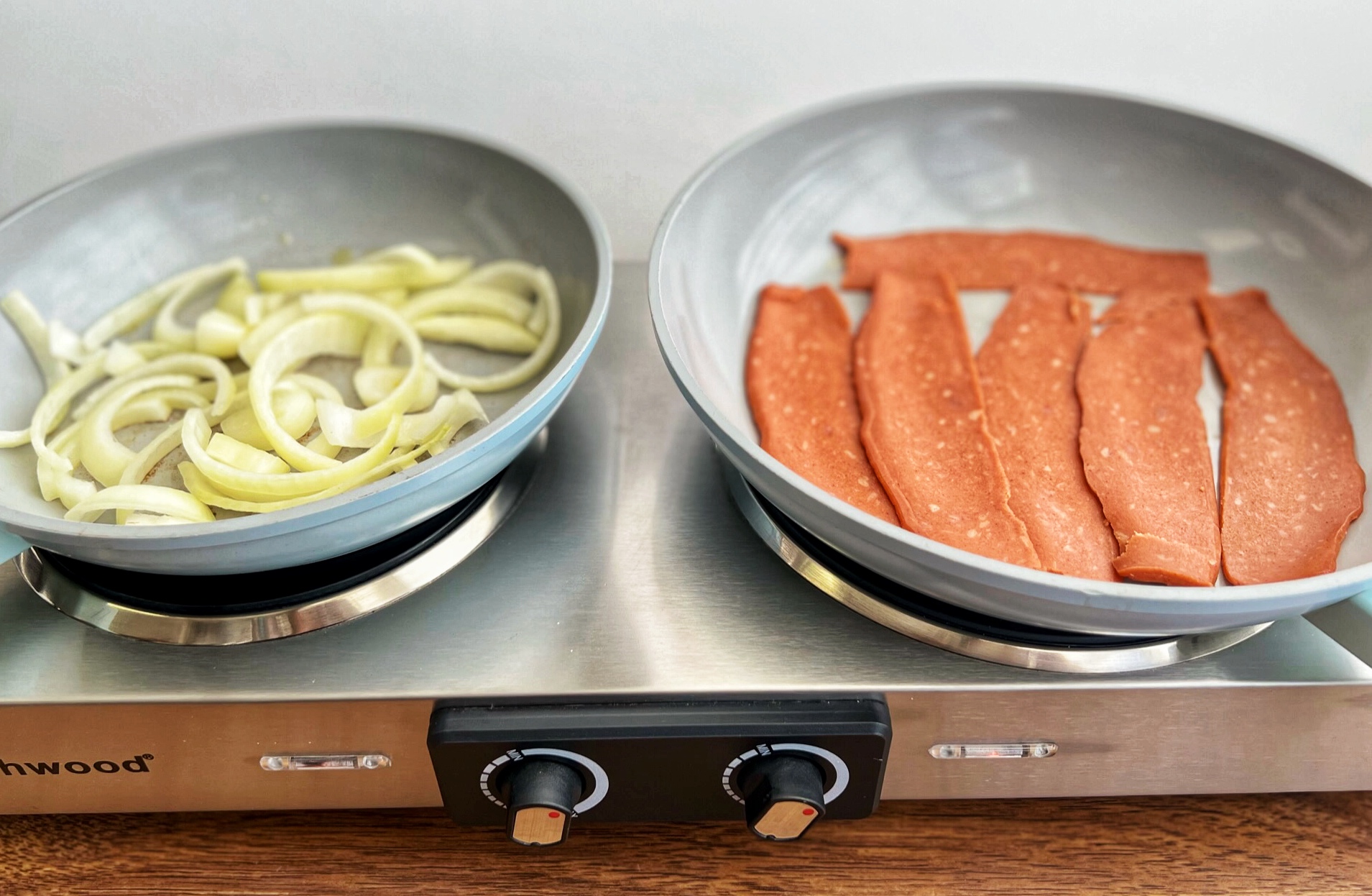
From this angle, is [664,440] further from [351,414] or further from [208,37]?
[208,37]

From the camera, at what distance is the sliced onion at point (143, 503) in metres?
0.65

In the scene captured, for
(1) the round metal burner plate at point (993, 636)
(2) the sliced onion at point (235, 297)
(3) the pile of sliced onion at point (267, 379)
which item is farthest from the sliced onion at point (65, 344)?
(1) the round metal burner plate at point (993, 636)

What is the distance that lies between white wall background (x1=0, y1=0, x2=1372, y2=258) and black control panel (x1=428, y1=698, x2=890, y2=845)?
673 mm

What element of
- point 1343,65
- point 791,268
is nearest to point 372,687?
point 791,268

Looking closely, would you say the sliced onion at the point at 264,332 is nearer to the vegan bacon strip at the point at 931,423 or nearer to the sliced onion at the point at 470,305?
the sliced onion at the point at 470,305

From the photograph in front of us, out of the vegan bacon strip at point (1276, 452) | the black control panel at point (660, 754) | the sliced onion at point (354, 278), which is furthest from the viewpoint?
the sliced onion at point (354, 278)

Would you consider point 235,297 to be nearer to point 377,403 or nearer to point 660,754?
point 377,403

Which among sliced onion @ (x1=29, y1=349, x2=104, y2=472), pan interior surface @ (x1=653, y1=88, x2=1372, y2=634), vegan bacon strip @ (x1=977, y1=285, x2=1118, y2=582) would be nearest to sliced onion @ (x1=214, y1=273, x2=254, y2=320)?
sliced onion @ (x1=29, y1=349, x2=104, y2=472)

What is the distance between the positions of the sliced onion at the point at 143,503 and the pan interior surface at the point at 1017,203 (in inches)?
15.4

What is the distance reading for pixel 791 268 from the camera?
97 cm

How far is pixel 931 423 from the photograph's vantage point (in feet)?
2.63

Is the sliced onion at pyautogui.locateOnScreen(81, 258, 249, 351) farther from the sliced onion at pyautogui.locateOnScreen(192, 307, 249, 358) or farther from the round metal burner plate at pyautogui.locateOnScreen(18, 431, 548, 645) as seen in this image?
the round metal burner plate at pyautogui.locateOnScreen(18, 431, 548, 645)

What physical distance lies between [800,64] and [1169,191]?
0.41 meters

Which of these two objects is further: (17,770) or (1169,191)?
(1169,191)
